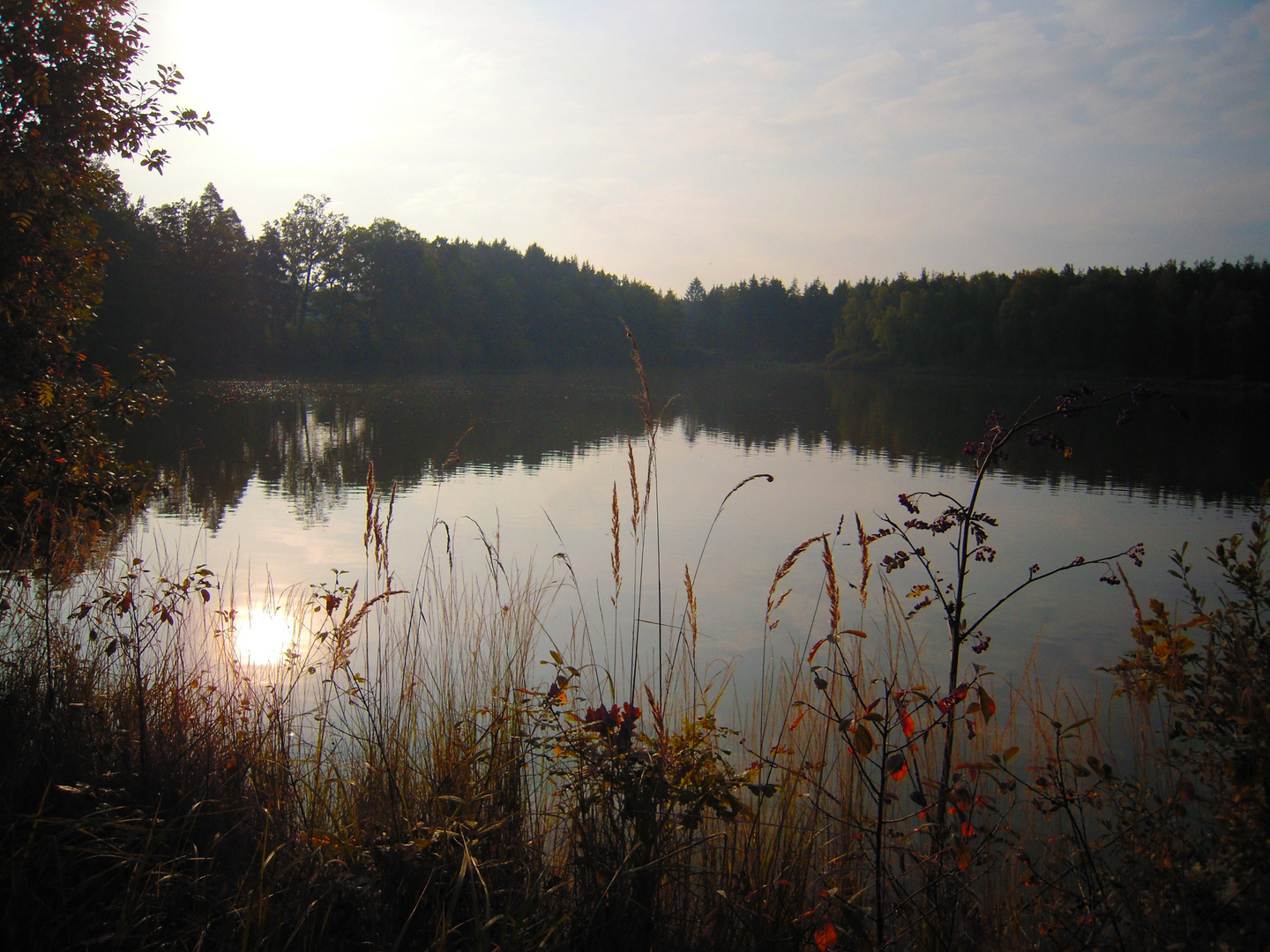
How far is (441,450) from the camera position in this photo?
16.8 m

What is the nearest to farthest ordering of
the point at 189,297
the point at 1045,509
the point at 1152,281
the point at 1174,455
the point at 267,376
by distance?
the point at 1045,509, the point at 1174,455, the point at 189,297, the point at 267,376, the point at 1152,281

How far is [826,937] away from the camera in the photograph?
1698mm

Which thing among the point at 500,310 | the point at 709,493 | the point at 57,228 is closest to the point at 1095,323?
the point at 500,310

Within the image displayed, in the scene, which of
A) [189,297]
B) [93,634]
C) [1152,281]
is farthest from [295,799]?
[1152,281]

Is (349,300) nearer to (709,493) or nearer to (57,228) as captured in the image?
(709,493)

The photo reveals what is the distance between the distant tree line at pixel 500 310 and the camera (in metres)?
38.5

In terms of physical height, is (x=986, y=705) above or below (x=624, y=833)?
above

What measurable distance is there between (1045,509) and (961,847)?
11481mm

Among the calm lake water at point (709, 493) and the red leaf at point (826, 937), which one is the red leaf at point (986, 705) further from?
the calm lake water at point (709, 493)

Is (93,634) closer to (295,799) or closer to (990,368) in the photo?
(295,799)

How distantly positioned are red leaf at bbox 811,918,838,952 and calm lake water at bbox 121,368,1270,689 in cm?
154

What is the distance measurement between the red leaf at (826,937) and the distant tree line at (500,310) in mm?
32912

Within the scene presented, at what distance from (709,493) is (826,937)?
1110 cm

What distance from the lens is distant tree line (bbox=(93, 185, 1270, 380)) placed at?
126 ft
